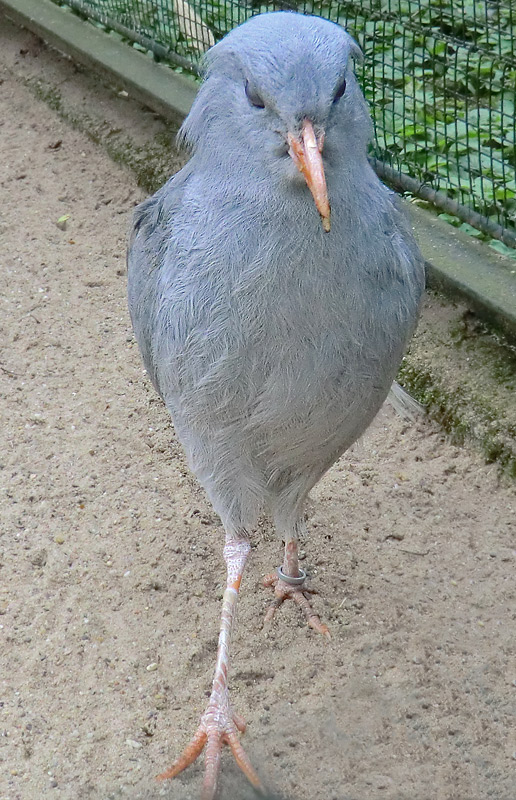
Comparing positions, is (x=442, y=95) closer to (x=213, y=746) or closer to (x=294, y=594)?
(x=294, y=594)

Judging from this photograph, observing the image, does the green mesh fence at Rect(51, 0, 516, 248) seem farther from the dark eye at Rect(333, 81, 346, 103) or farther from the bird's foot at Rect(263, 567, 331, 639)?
the dark eye at Rect(333, 81, 346, 103)

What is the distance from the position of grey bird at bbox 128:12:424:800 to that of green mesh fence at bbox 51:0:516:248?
5.77 feet

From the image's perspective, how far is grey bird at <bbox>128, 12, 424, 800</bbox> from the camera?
7.79 ft

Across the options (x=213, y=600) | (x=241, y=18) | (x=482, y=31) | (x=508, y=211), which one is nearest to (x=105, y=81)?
(x=241, y=18)

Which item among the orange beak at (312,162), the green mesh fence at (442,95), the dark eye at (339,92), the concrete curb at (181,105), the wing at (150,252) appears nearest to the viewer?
the orange beak at (312,162)

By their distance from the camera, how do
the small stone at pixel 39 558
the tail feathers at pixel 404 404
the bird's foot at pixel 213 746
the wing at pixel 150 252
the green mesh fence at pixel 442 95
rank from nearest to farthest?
the wing at pixel 150 252 < the bird's foot at pixel 213 746 < the small stone at pixel 39 558 < the tail feathers at pixel 404 404 < the green mesh fence at pixel 442 95

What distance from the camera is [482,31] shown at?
5156mm

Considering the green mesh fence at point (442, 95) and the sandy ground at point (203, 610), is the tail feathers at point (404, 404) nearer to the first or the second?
the sandy ground at point (203, 610)

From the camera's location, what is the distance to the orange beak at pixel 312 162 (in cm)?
217

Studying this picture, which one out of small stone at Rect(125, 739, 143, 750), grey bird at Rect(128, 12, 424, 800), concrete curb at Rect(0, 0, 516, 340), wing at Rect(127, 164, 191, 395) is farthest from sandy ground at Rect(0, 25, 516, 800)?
wing at Rect(127, 164, 191, 395)

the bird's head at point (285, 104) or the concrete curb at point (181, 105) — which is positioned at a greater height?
the bird's head at point (285, 104)

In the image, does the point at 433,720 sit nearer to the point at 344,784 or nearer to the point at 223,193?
the point at 344,784

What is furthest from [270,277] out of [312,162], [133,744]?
[133,744]

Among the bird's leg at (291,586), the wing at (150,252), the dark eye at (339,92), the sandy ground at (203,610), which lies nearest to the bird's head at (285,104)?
the dark eye at (339,92)
